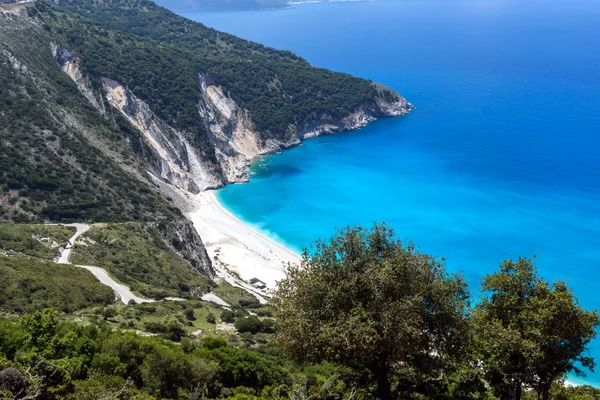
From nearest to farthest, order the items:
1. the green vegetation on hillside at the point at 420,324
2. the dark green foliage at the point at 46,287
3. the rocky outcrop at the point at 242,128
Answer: the green vegetation on hillside at the point at 420,324
the dark green foliage at the point at 46,287
the rocky outcrop at the point at 242,128

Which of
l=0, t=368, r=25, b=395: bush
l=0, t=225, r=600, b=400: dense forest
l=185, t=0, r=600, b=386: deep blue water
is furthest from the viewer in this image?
l=185, t=0, r=600, b=386: deep blue water

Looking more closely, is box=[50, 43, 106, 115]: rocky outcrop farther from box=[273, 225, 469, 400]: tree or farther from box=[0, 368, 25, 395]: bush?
box=[0, 368, 25, 395]: bush

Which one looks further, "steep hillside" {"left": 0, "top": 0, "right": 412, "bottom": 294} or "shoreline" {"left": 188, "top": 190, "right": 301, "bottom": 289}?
"shoreline" {"left": 188, "top": 190, "right": 301, "bottom": 289}

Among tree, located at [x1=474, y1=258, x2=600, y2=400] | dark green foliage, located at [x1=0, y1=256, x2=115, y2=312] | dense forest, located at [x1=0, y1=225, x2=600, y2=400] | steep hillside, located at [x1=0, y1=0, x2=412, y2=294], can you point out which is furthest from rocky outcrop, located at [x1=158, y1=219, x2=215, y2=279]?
tree, located at [x1=474, y1=258, x2=600, y2=400]

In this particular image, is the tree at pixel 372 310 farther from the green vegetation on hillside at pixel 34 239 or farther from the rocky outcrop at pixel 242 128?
the rocky outcrop at pixel 242 128

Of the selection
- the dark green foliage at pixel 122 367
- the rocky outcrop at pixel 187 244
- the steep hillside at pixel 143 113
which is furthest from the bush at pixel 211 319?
the rocky outcrop at pixel 187 244
